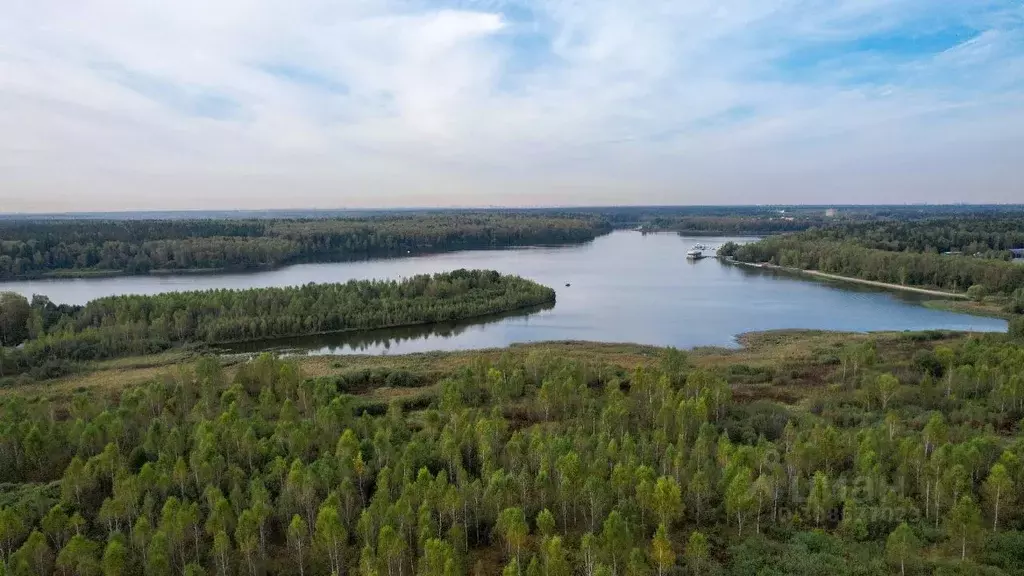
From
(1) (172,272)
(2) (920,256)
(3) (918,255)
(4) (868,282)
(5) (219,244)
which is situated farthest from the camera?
(5) (219,244)

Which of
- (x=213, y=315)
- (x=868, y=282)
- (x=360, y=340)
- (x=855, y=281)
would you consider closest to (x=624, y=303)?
(x=360, y=340)

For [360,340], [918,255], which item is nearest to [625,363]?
[360,340]

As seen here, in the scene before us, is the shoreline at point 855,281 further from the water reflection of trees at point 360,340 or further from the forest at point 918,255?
the water reflection of trees at point 360,340

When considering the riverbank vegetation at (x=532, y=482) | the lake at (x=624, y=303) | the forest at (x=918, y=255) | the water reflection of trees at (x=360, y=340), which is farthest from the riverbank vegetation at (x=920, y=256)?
the water reflection of trees at (x=360, y=340)

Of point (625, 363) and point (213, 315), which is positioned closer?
point (625, 363)

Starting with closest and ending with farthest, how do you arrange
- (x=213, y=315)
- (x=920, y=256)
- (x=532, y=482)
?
(x=532, y=482) < (x=213, y=315) < (x=920, y=256)

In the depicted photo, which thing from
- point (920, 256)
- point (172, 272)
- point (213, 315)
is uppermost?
point (920, 256)

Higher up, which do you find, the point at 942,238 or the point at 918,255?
the point at 942,238

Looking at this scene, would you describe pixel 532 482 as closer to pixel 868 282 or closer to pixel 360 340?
pixel 360 340
